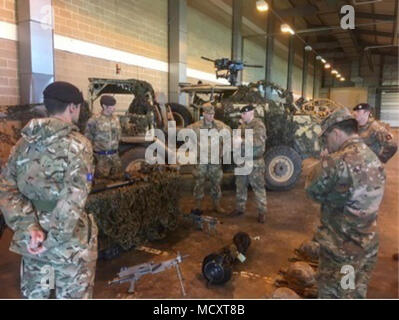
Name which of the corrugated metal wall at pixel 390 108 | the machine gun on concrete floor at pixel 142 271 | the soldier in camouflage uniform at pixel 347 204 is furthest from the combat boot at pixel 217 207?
the corrugated metal wall at pixel 390 108

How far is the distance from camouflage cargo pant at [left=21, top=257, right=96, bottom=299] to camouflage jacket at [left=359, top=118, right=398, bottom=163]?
379 centimetres

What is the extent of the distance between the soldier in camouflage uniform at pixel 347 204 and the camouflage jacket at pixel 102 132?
321 cm

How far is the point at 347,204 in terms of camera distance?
1974 mm

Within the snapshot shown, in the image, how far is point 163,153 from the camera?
5.54 m

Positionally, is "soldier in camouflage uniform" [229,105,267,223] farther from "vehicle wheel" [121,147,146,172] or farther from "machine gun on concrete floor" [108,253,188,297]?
"machine gun on concrete floor" [108,253,188,297]

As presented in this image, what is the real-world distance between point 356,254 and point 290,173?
4314 millimetres

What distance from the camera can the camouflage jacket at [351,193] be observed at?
75.5 inches

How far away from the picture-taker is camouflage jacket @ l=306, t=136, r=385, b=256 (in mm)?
1917

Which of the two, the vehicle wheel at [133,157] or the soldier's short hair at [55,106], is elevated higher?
the soldier's short hair at [55,106]

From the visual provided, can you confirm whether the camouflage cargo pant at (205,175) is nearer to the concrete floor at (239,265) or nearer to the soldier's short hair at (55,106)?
the concrete floor at (239,265)

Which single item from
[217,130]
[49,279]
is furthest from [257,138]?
[49,279]

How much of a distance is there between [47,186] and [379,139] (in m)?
3.93

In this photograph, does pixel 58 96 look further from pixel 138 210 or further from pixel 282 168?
pixel 282 168
